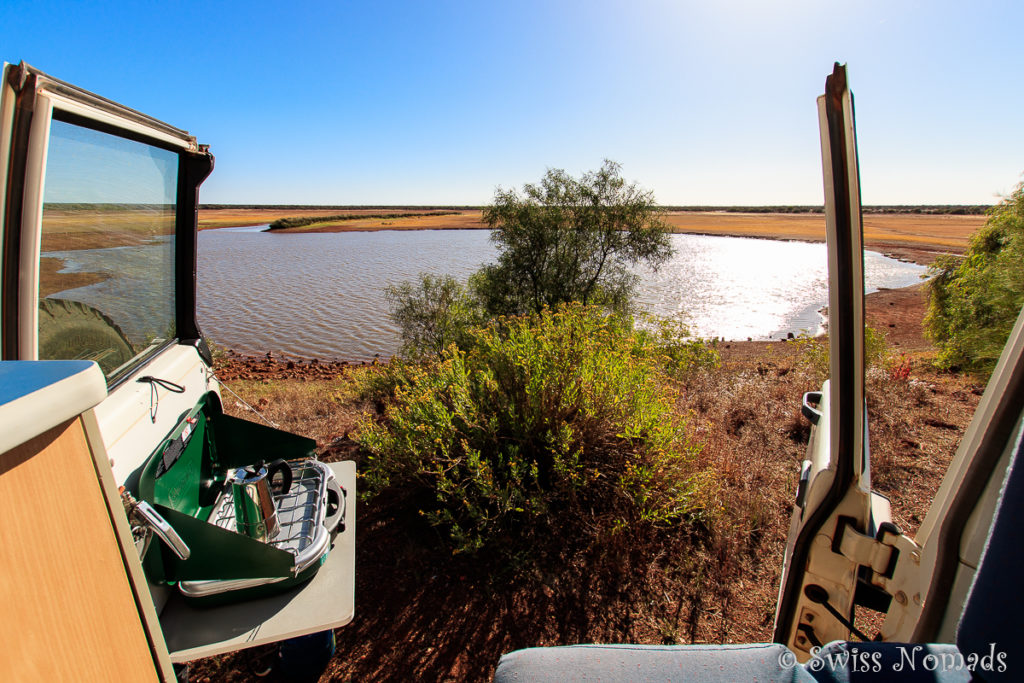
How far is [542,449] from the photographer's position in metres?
3.65

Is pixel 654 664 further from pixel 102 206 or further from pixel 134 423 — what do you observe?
pixel 102 206

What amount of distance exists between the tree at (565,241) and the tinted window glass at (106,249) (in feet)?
39.4

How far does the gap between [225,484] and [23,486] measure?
2243mm

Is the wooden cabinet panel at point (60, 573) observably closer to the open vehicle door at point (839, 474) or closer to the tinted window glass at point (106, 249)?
the tinted window glass at point (106, 249)

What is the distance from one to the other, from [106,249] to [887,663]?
10.6 feet

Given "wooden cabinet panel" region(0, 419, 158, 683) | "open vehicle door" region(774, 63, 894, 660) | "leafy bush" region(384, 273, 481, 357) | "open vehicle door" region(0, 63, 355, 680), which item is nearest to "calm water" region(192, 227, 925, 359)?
"leafy bush" region(384, 273, 481, 357)

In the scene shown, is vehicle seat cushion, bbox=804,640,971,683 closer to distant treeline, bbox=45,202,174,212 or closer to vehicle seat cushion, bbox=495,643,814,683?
vehicle seat cushion, bbox=495,643,814,683

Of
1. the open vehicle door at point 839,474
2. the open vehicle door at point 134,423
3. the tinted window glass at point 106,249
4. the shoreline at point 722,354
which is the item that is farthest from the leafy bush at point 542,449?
the shoreline at point 722,354

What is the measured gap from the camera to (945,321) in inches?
438

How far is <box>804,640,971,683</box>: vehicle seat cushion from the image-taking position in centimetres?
84

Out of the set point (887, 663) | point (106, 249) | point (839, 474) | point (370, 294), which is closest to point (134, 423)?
point (106, 249)

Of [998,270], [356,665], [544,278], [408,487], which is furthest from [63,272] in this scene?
[544,278]

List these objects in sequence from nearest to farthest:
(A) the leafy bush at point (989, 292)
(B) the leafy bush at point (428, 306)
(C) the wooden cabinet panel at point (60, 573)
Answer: (C) the wooden cabinet panel at point (60, 573) → (A) the leafy bush at point (989, 292) → (B) the leafy bush at point (428, 306)

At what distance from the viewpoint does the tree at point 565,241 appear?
15.0 m
